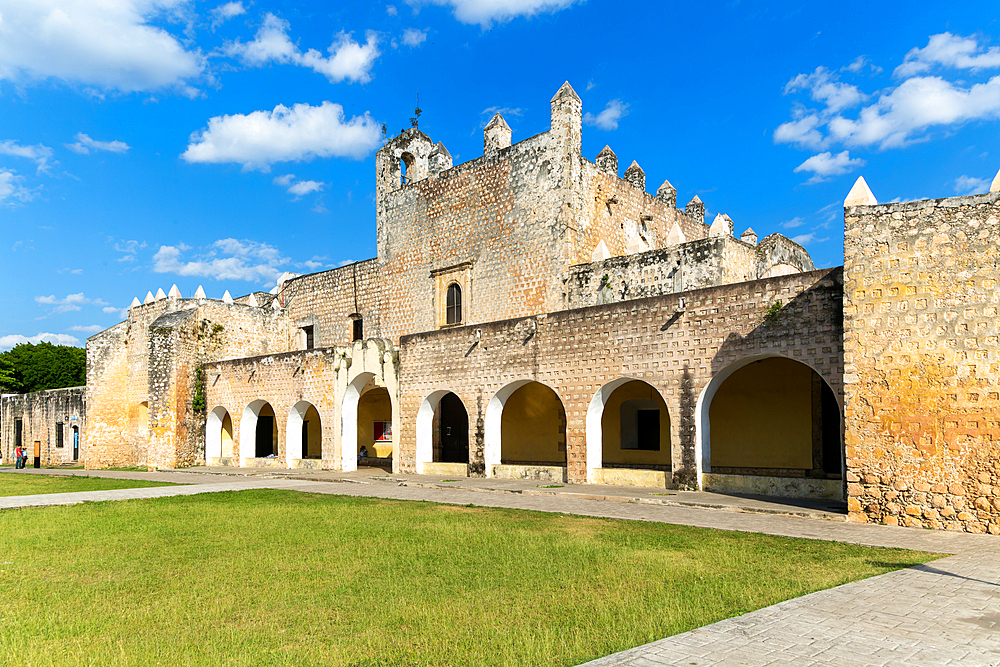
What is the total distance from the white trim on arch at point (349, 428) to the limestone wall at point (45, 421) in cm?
1604

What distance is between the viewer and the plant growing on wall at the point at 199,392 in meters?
25.5

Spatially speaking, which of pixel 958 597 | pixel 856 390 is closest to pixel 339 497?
pixel 856 390

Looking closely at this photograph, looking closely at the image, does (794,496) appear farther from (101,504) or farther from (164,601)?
(101,504)

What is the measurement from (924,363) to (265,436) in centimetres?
2406

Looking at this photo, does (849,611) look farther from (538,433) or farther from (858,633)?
(538,433)

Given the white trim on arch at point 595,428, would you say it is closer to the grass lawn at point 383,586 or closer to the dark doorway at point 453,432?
the grass lawn at point 383,586

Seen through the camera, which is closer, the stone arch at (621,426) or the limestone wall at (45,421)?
the stone arch at (621,426)

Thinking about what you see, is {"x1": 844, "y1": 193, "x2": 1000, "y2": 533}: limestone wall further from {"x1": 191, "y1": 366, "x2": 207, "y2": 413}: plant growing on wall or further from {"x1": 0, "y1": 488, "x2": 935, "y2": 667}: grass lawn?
{"x1": 191, "y1": 366, "x2": 207, "y2": 413}: plant growing on wall

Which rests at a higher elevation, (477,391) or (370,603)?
(477,391)

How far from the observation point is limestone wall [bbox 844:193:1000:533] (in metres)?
9.06

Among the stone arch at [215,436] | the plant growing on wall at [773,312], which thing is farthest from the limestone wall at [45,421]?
the plant growing on wall at [773,312]

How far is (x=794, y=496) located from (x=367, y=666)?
9.73 meters

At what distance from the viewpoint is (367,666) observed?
4156 millimetres

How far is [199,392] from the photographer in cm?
2561
